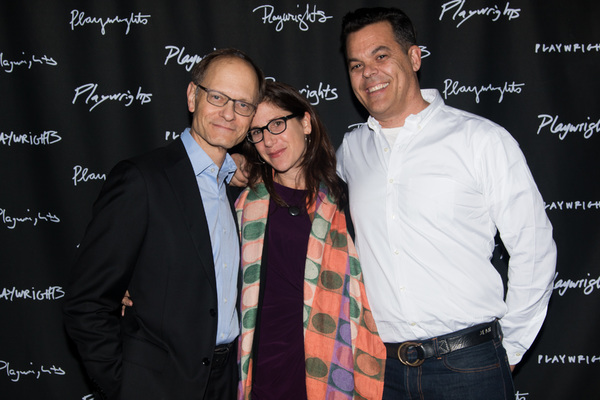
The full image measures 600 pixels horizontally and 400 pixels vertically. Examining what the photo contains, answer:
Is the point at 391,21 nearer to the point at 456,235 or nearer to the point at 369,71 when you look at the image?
the point at 369,71

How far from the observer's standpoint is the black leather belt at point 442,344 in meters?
1.72

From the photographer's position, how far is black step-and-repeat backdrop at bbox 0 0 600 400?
260 centimetres

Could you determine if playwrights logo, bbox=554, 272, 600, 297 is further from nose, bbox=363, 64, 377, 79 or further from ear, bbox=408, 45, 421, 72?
nose, bbox=363, 64, 377, 79

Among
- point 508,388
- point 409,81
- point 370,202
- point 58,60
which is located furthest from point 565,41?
point 58,60

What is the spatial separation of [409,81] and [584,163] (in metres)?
1.50

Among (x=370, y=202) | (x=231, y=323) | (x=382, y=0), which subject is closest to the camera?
(x=231, y=323)

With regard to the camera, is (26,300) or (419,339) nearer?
(419,339)

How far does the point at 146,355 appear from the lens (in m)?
1.53

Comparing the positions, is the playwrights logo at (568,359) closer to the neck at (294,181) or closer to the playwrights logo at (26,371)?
the neck at (294,181)

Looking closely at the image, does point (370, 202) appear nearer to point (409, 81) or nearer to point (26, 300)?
point (409, 81)

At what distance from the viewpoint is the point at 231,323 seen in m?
1.72

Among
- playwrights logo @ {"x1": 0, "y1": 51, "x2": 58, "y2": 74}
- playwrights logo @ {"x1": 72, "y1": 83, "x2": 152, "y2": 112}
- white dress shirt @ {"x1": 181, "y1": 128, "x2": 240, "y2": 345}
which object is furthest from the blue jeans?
playwrights logo @ {"x1": 0, "y1": 51, "x2": 58, "y2": 74}

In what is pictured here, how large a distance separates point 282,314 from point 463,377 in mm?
799

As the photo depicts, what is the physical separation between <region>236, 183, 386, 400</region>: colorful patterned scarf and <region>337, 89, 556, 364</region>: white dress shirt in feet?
0.34
